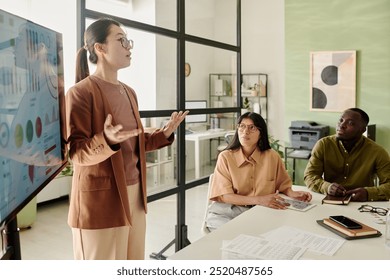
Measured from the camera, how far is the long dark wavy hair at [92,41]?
4.98ft

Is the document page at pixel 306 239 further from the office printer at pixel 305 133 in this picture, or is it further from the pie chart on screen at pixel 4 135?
the office printer at pixel 305 133

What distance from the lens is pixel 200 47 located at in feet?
9.32

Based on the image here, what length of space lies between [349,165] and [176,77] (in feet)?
3.87

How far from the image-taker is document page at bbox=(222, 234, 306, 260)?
1222mm

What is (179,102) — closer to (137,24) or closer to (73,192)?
(137,24)

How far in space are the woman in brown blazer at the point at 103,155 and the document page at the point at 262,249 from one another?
18.4 inches

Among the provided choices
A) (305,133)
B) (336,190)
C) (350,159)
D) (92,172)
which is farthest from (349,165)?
(305,133)

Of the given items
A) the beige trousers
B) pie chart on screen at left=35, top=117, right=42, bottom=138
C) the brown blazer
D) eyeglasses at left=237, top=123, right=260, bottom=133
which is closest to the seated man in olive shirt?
eyeglasses at left=237, top=123, right=260, bottom=133

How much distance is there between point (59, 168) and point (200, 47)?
5.49 feet

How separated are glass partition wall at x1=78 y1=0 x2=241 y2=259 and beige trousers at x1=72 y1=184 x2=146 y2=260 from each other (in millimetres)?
678

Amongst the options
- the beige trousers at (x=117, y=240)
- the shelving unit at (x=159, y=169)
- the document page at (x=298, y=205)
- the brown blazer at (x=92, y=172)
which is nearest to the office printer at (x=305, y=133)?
the shelving unit at (x=159, y=169)

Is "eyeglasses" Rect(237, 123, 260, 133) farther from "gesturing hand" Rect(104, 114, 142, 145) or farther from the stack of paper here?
"gesturing hand" Rect(104, 114, 142, 145)
